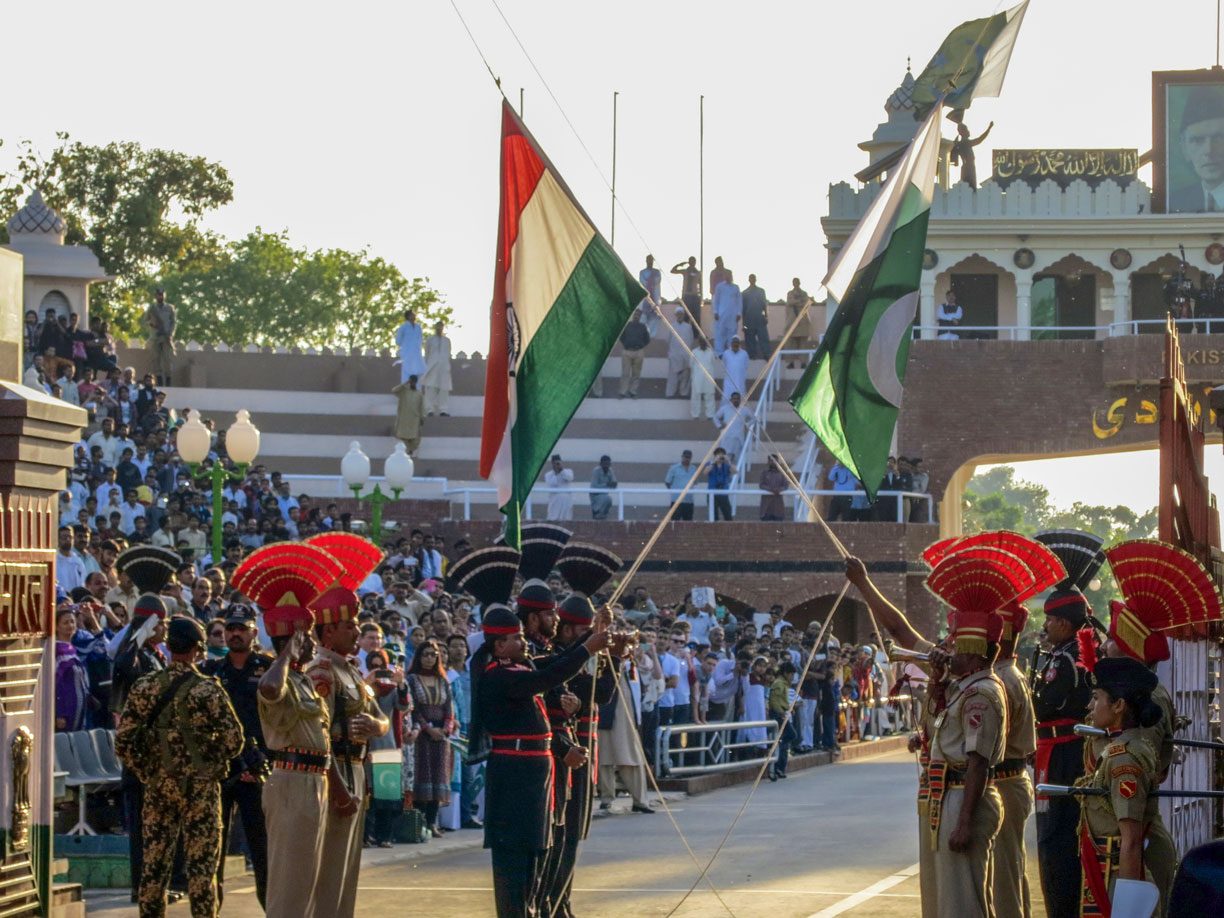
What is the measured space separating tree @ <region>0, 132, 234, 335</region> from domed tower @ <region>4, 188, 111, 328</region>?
17924mm

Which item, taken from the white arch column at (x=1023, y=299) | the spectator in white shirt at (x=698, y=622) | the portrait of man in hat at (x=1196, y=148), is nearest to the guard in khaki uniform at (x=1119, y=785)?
the spectator in white shirt at (x=698, y=622)

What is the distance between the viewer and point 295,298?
6956 centimetres

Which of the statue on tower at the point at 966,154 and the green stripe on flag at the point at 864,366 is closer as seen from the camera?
the green stripe on flag at the point at 864,366

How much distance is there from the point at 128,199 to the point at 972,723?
169 feet

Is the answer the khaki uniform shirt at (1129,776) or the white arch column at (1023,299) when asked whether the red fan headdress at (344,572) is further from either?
the white arch column at (1023,299)

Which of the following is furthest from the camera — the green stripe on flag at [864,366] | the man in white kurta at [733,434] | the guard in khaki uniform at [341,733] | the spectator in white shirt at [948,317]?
the spectator in white shirt at [948,317]

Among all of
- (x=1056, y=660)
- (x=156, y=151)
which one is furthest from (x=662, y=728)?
(x=156, y=151)

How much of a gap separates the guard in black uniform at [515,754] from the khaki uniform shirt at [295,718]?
3.53 ft

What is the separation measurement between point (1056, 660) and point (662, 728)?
9666mm

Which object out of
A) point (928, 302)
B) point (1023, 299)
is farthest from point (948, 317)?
point (1023, 299)

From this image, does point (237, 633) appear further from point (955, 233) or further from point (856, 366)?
point (955, 233)

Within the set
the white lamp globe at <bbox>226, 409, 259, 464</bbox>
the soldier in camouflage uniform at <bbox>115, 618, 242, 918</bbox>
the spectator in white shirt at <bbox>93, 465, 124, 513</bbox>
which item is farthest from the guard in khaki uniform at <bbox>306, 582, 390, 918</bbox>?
the spectator in white shirt at <bbox>93, 465, 124, 513</bbox>

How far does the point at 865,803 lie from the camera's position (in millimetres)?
19500

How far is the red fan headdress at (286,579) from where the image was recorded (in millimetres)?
9742
